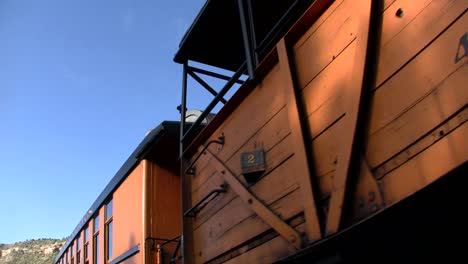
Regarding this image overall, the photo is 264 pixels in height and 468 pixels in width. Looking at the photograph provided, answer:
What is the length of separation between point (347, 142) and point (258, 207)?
3.62ft

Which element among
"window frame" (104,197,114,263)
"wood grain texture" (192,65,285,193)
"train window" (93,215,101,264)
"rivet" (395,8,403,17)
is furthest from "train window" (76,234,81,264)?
"rivet" (395,8,403,17)

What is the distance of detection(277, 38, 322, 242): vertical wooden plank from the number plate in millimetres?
415

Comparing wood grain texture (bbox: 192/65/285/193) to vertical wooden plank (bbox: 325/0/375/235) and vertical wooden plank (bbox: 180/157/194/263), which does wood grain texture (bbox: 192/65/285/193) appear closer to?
vertical wooden plank (bbox: 180/157/194/263)

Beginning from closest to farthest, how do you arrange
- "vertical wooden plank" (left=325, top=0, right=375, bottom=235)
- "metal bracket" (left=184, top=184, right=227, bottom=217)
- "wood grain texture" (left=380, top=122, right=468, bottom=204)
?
"wood grain texture" (left=380, top=122, right=468, bottom=204) < "vertical wooden plank" (left=325, top=0, right=375, bottom=235) < "metal bracket" (left=184, top=184, right=227, bottom=217)

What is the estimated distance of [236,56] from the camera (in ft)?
20.1

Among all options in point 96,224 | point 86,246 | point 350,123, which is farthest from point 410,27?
point 86,246

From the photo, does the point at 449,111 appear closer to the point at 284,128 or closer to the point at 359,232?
the point at 359,232

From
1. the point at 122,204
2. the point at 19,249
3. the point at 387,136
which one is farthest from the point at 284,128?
the point at 19,249

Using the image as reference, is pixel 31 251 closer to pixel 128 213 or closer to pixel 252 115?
pixel 128 213

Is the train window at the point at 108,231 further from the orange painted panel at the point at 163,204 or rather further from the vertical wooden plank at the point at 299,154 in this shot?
the vertical wooden plank at the point at 299,154

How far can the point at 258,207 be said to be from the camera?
362cm

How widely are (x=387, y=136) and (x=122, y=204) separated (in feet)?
19.8

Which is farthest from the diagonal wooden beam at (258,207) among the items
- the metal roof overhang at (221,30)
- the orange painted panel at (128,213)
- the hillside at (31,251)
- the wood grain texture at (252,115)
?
the hillside at (31,251)

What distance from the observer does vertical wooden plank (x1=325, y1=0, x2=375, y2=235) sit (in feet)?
8.84
